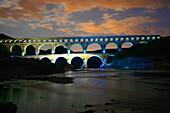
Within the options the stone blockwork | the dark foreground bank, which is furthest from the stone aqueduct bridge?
the dark foreground bank

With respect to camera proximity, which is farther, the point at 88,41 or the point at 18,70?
the point at 88,41

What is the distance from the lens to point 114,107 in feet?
21.2

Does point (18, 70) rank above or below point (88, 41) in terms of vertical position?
below

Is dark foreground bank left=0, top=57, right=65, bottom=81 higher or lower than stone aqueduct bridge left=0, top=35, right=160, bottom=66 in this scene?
lower

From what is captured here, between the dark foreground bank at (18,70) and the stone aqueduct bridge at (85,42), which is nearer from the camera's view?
the dark foreground bank at (18,70)

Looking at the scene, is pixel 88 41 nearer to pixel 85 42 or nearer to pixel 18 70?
pixel 85 42

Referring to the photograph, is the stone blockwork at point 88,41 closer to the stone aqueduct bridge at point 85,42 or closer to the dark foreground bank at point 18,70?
the stone aqueduct bridge at point 85,42

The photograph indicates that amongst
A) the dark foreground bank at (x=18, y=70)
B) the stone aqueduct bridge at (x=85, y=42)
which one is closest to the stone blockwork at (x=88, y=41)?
the stone aqueduct bridge at (x=85, y=42)

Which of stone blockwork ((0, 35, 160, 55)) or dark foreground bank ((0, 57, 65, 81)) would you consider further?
stone blockwork ((0, 35, 160, 55))

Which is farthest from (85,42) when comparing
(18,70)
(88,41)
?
(18,70)

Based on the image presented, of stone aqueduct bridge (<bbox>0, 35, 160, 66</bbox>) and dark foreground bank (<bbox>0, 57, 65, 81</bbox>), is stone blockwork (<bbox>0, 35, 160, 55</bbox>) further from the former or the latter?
dark foreground bank (<bbox>0, 57, 65, 81</bbox>)

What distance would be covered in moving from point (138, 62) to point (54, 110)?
4895 centimetres

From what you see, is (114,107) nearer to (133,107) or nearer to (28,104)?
(133,107)

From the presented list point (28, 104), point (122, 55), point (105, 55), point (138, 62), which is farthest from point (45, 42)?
point (28, 104)
